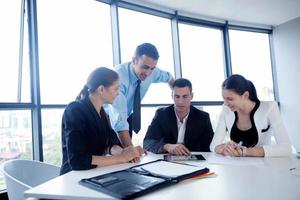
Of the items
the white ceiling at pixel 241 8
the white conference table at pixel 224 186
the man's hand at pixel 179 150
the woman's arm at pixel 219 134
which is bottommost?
the white conference table at pixel 224 186

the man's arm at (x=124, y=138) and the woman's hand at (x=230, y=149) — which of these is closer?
the woman's hand at (x=230, y=149)

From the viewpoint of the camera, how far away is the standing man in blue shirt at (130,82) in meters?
1.96

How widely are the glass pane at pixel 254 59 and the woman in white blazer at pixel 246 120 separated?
10.6ft

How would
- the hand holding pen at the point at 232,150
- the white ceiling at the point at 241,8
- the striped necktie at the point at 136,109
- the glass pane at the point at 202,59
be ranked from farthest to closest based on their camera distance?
the glass pane at the point at 202,59
the white ceiling at the point at 241,8
the striped necktie at the point at 136,109
the hand holding pen at the point at 232,150

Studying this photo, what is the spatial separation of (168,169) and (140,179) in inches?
8.3

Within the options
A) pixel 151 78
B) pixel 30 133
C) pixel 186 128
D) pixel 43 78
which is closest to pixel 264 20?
pixel 151 78

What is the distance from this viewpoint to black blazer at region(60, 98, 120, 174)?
1.28 metres

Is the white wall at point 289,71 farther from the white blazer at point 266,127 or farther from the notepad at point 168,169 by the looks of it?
the notepad at point 168,169

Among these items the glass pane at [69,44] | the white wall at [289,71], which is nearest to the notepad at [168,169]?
the glass pane at [69,44]

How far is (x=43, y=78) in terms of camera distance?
280 centimetres

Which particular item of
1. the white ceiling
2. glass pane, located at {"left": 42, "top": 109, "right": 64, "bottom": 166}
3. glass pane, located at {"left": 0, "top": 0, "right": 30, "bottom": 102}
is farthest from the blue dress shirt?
the white ceiling

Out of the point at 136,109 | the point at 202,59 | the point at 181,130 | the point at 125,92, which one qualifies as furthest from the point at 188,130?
the point at 202,59

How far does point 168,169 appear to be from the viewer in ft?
3.95

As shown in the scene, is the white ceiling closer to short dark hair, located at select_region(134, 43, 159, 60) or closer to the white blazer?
short dark hair, located at select_region(134, 43, 159, 60)
